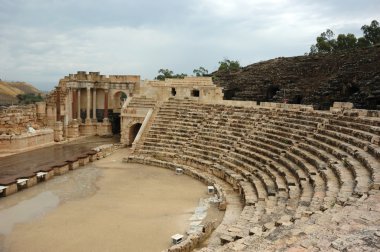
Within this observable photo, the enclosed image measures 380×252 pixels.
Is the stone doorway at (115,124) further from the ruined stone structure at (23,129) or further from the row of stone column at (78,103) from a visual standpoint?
the ruined stone structure at (23,129)

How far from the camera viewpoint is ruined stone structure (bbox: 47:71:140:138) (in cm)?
2720

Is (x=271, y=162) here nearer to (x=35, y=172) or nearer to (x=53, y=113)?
(x=35, y=172)

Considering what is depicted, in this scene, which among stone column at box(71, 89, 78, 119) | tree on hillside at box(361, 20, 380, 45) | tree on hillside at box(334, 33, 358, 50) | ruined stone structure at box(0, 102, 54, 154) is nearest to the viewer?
ruined stone structure at box(0, 102, 54, 154)

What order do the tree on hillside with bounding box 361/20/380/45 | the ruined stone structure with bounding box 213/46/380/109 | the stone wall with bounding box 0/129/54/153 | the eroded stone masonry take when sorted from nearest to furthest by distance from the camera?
the eroded stone masonry, the stone wall with bounding box 0/129/54/153, the ruined stone structure with bounding box 213/46/380/109, the tree on hillside with bounding box 361/20/380/45

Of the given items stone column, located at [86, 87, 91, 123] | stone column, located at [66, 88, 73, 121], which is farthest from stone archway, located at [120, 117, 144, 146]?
stone column, located at [66, 88, 73, 121]

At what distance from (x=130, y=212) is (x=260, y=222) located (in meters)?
4.63

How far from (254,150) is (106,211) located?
7.10 meters

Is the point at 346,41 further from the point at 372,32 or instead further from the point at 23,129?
the point at 23,129

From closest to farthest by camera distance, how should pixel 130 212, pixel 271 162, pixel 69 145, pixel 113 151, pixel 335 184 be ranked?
pixel 335 184 → pixel 130 212 → pixel 271 162 → pixel 113 151 → pixel 69 145

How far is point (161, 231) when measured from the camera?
998cm

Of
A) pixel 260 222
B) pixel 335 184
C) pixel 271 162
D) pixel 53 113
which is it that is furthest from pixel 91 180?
pixel 53 113

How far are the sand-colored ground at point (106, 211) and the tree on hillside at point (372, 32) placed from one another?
98.2 ft

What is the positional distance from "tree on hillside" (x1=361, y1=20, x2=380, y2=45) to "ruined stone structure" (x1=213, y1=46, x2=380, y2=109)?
980cm

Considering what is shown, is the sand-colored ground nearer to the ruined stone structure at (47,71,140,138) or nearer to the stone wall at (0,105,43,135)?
the stone wall at (0,105,43,135)
